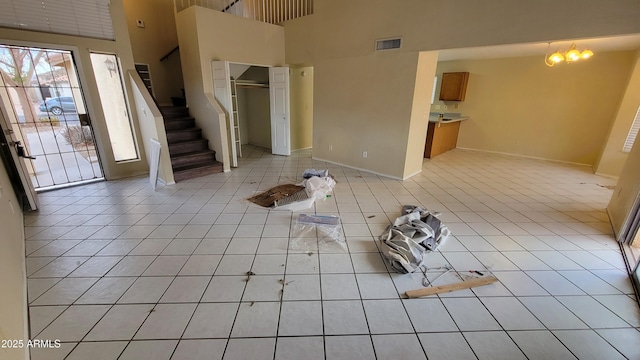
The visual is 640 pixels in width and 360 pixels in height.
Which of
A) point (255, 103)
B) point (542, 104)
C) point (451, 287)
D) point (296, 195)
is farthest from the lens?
point (255, 103)

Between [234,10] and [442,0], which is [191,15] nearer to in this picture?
[234,10]

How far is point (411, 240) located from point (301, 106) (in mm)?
5064

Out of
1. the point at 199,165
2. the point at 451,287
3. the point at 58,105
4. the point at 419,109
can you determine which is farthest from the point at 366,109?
the point at 58,105

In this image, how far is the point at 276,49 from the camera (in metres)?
5.78

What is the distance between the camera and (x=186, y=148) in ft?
16.4

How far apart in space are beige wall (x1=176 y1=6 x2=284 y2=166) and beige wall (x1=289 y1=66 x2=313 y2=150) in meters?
1.01

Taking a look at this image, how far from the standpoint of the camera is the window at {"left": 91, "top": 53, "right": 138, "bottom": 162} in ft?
13.7

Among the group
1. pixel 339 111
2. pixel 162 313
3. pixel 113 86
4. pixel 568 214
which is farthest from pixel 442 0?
pixel 113 86

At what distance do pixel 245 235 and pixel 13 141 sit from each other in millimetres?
3317

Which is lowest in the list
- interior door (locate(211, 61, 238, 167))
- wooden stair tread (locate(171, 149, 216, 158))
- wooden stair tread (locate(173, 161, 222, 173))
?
wooden stair tread (locate(173, 161, 222, 173))

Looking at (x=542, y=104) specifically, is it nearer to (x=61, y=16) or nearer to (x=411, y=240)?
(x=411, y=240)

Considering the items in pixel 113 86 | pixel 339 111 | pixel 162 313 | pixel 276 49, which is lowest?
pixel 162 313

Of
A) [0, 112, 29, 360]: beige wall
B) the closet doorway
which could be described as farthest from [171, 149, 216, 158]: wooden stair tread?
[0, 112, 29, 360]: beige wall

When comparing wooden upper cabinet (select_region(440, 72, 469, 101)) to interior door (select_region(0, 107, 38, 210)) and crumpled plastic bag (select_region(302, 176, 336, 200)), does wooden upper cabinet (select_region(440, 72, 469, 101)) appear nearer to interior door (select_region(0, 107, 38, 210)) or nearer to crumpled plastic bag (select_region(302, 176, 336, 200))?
crumpled plastic bag (select_region(302, 176, 336, 200))
